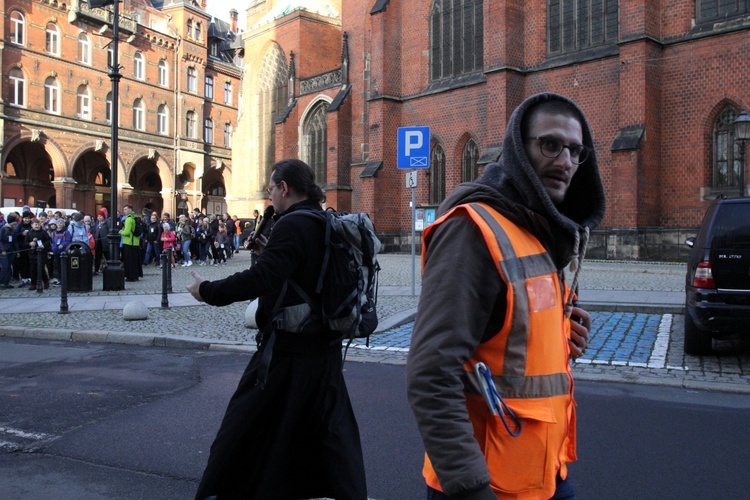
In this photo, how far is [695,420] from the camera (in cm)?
514

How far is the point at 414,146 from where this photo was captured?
12.2 meters

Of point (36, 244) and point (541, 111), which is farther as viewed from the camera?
point (36, 244)

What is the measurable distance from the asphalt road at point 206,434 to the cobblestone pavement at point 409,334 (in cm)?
54

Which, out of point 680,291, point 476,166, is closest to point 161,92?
point 476,166

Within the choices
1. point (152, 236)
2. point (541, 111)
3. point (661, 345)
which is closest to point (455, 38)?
point (152, 236)

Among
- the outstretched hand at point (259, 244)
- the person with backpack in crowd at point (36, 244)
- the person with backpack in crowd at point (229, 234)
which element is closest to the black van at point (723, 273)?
the outstretched hand at point (259, 244)

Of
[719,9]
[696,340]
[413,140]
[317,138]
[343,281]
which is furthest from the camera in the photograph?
[317,138]

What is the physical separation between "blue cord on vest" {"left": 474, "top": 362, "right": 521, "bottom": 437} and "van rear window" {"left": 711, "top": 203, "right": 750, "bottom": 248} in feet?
21.4

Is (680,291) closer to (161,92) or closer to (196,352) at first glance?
(196,352)

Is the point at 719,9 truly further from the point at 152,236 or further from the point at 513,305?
the point at 513,305

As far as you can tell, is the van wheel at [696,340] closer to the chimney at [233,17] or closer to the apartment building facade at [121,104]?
the apartment building facade at [121,104]

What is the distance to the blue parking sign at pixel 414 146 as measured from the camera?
40.0ft

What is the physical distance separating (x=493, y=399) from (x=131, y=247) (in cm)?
1720

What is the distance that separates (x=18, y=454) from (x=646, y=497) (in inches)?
160
